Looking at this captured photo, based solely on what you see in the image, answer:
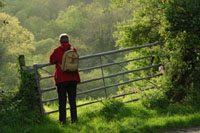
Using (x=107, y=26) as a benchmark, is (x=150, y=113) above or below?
below

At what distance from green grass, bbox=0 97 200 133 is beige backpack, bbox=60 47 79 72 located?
1.29 meters

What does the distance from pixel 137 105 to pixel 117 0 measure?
7.66 meters

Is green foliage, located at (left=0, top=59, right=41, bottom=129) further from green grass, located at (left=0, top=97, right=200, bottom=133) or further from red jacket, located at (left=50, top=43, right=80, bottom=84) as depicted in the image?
red jacket, located at (left=50, top=43, right=80, bottom=84)

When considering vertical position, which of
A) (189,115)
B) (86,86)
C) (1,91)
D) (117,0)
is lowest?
(86,86)

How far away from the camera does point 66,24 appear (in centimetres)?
4381

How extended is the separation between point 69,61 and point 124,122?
6.05ft

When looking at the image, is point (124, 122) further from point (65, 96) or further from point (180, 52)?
point (180, 52)

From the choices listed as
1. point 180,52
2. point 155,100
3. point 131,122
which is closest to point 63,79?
point 131,122

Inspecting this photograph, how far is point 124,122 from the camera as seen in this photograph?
636 cm

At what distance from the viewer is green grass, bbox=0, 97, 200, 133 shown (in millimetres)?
6125

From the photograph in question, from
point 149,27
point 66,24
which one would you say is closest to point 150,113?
point 149,27

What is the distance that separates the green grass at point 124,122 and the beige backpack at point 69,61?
4.24 feet

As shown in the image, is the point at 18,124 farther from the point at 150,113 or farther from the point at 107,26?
the point at 107,26

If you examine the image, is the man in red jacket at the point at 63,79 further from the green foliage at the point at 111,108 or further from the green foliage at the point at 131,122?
the green foliage at the point at 111,108
